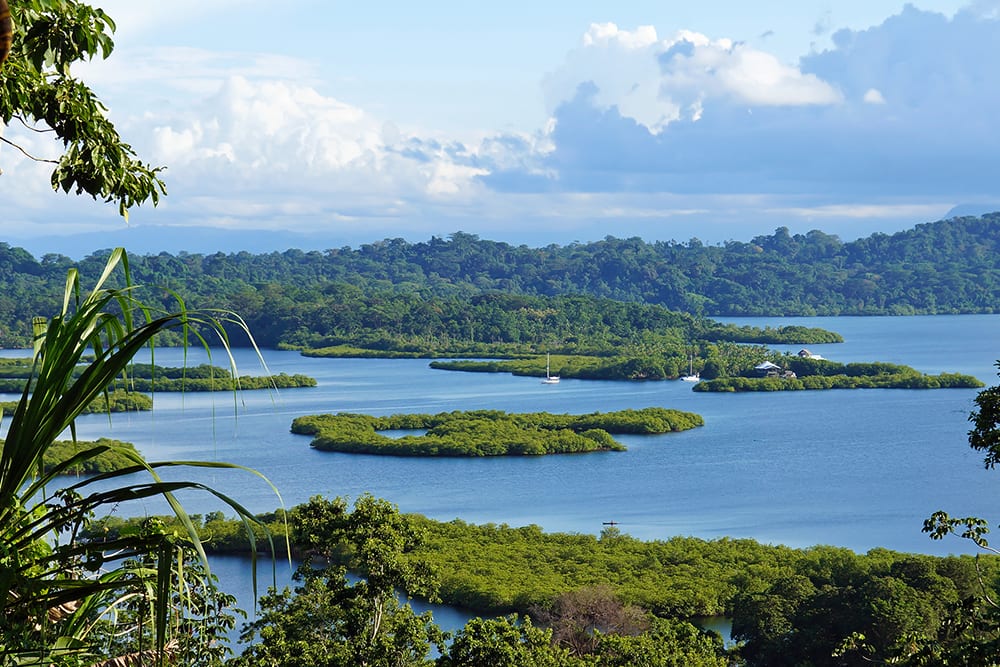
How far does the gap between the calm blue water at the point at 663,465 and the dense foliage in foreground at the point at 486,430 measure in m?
0.79

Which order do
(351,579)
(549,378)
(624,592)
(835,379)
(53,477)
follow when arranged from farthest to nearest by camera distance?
(549,378)
(835,379)
(351,579)
(624,592)
(53,477)

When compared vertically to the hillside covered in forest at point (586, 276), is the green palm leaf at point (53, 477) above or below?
below

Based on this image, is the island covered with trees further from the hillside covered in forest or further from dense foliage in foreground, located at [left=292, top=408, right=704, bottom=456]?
the hillside covered in forest

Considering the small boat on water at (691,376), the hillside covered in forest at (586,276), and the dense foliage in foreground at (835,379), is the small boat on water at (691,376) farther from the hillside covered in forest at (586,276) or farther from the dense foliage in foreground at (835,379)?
the hillside covered in forest at (586,276)

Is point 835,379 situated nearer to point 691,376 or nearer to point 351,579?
point 691,376

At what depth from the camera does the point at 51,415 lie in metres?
1.84

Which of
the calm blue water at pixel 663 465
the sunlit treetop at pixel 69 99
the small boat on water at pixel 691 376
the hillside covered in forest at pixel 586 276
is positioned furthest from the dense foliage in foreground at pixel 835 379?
the sunlit treetop at pixel 69 99

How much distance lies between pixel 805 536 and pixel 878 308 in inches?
3515

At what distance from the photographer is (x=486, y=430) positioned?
1560 inches

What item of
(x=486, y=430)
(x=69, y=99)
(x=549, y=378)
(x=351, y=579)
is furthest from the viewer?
(x=549, y=378)

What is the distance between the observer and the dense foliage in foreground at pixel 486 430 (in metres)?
38.2

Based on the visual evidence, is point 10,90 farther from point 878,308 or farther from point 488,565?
point 878,308

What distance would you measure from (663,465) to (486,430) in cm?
645

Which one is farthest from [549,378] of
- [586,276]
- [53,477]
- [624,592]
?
[586,276]
